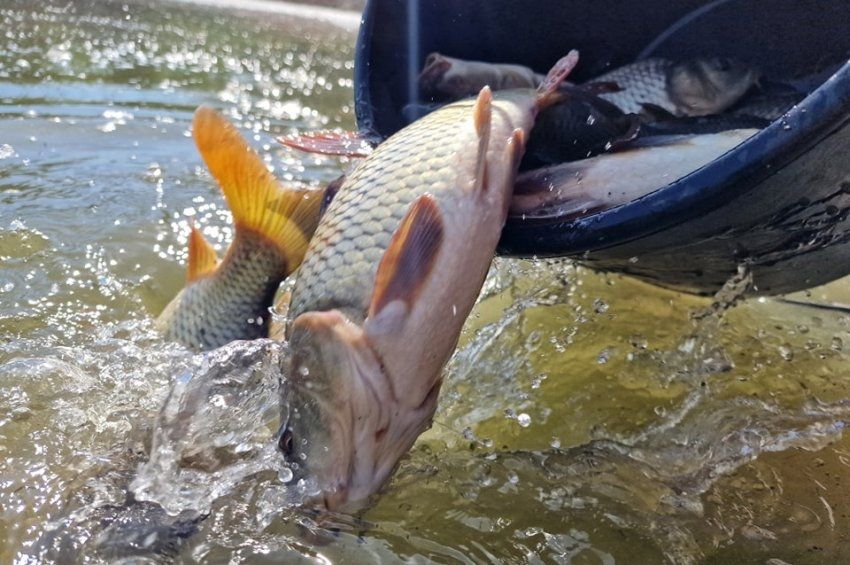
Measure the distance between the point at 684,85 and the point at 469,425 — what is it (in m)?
1.16

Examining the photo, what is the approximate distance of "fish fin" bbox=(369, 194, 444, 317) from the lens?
5.14 feet

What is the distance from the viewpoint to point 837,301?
10.8 feet

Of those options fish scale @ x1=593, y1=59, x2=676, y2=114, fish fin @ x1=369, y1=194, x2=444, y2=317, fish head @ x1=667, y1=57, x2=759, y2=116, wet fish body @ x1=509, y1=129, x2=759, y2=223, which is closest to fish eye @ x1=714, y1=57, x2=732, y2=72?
fish head @ x1=667, y1=57, x2=759, y2=116

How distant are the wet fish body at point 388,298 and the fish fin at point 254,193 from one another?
21.7 inches

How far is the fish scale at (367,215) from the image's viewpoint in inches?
65.7

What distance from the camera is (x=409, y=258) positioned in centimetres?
157

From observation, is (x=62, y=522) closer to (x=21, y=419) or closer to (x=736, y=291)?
(x=21, y=419)

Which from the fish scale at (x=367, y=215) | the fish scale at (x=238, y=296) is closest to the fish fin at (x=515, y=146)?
the fish scale at (x=367, y=215)

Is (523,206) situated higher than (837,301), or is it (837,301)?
(523,206)

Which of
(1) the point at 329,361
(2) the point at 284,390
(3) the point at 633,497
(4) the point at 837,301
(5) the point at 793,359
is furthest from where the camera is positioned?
(4) the point at 837,301

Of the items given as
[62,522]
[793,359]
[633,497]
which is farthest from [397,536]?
[793,359]

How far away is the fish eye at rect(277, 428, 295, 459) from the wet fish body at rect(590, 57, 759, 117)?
1.36 m

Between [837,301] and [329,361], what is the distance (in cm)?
238

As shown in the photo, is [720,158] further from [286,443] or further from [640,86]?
[640,86]
